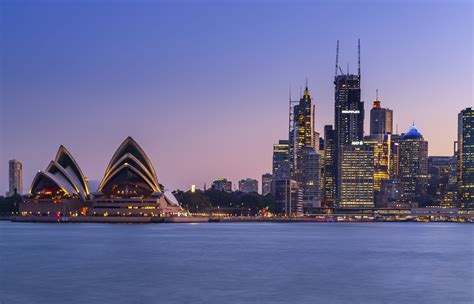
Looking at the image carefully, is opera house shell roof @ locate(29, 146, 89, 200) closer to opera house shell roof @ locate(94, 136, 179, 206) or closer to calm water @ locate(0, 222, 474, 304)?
opera house shell roof @ locate(94, 136, 179, 206)

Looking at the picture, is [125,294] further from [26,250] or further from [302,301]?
[26,250]

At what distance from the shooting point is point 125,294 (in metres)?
36.4

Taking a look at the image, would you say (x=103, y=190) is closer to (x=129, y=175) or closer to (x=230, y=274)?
(x=129, y=175)

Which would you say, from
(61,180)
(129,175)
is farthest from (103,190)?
(129,175)

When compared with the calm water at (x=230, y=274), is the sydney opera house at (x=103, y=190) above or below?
above

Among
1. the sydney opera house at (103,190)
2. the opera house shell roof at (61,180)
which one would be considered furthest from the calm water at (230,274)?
the opera house shell roof at (61,180)

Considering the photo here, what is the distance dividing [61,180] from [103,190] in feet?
27.2

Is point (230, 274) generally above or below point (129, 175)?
below

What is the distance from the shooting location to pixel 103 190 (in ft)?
456

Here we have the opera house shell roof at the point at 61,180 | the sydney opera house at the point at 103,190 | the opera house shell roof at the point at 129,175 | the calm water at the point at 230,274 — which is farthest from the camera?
the opera house shell roof at the point at 61,180

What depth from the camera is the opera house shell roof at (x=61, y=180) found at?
447 ft

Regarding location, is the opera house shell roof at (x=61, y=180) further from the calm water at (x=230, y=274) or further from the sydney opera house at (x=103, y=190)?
the calm water at (x=230, y=274)

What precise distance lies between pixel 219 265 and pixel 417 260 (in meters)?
17.1

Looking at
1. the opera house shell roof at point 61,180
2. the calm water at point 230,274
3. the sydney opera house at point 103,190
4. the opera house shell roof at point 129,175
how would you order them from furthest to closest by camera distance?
the opera house shell roof at point 61,180 → the sydney opera house at point 103,190 → the opera house shell roof at point 129,175 → the calm water at point 230,274
